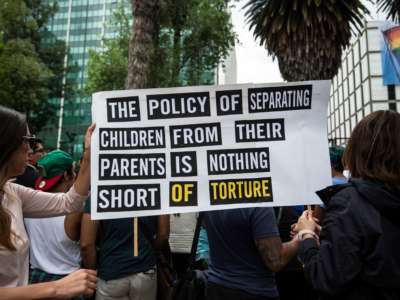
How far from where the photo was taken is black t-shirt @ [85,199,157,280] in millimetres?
2641

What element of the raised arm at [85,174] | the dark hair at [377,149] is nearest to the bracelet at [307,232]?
the dark hair at [377,149]

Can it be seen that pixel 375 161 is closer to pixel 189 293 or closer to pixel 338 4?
pixel 189 293

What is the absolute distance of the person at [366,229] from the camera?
1.51 m

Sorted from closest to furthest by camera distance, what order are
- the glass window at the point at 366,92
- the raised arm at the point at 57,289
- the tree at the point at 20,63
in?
the raised arm at the point at 57,289, the tree at the point at 20,63, the glass window at the point at 366,92

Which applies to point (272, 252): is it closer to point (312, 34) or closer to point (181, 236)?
point (181, 236)

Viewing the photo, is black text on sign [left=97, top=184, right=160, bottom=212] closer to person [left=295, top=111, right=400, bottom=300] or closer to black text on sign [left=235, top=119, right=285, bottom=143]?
black text on sign [left=235, top=119, right=285, bottom=143]

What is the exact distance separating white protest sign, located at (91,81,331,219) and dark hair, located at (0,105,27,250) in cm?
80

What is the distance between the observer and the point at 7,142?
151cm

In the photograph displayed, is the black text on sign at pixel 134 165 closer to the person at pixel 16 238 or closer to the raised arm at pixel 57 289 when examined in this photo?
the person at pixel 16 238

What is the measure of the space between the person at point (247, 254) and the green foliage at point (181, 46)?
48.1ft

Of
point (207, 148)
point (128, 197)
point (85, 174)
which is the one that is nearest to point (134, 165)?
point (128, 197)

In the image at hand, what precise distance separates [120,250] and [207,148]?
0.93 meters

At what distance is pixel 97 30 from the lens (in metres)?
76.8

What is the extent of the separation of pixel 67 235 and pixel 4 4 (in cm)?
2144
